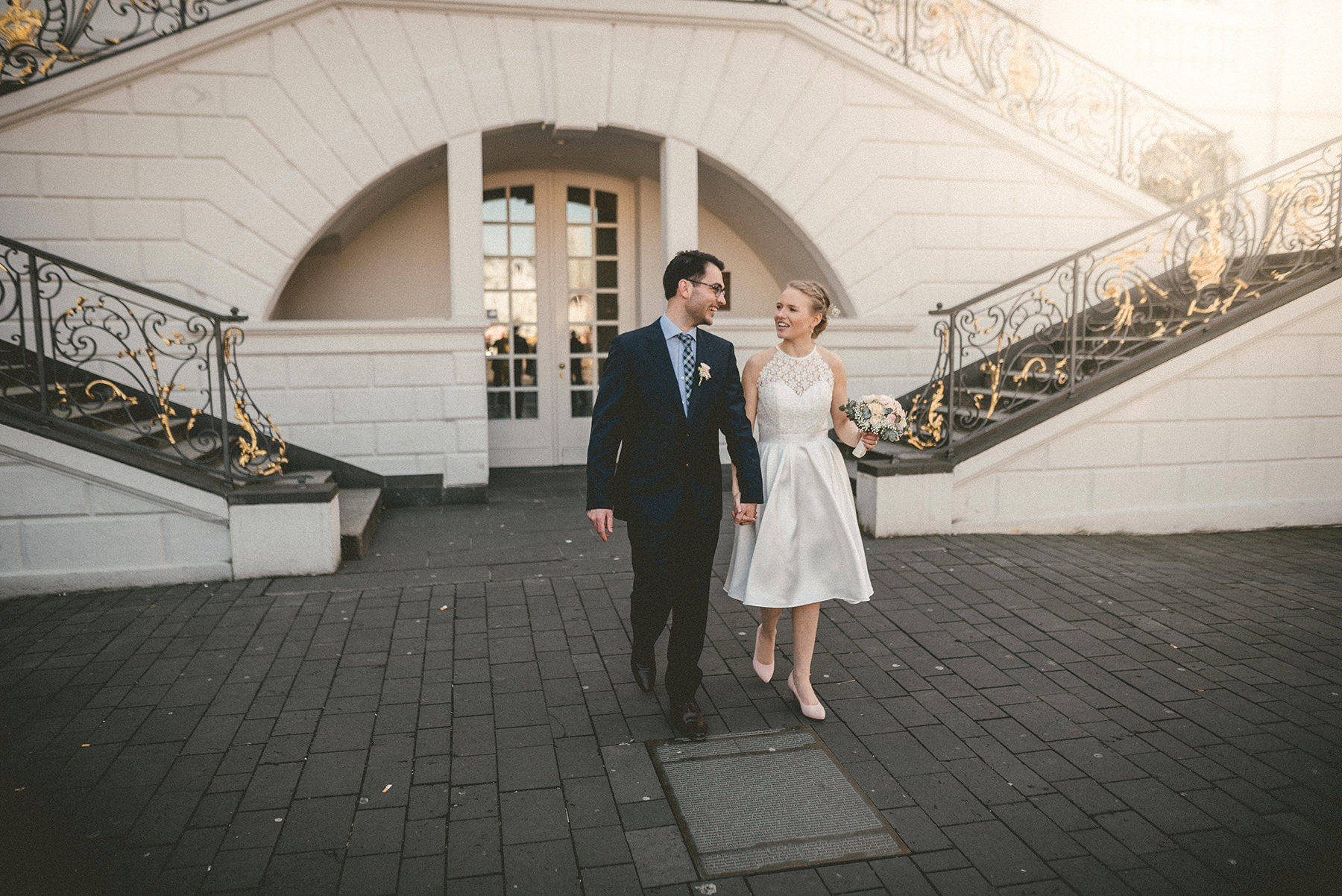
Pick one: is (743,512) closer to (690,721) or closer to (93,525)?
(690,721)

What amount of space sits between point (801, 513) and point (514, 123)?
627 centimetres

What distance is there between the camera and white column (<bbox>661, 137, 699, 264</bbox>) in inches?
365

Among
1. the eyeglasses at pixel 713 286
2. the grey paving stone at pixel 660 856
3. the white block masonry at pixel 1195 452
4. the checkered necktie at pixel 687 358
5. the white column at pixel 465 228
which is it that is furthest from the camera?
the white column at pixel 465 228

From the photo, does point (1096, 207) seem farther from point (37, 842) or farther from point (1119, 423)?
point (37, 842)

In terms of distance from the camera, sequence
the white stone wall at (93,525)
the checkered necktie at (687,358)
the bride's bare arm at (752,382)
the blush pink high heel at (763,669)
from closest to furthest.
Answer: the checkered necktie at (687,358) → the bride's bare arm at (752,382) → the blush pink high heel at (763,669) → the white stone wall at (93,525)

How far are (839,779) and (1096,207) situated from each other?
28.7ft

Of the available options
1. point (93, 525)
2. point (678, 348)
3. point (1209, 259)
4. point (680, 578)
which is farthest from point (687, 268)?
point (1209, 259)

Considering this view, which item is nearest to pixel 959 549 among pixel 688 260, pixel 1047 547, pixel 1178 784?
pixel 1047 547

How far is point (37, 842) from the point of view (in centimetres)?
319

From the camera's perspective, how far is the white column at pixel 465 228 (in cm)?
873

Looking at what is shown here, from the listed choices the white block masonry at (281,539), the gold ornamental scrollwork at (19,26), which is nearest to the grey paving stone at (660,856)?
the white block masonry at (281,539)

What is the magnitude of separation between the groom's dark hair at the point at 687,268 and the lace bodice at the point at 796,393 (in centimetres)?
60

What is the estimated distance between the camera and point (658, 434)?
3.93 metres

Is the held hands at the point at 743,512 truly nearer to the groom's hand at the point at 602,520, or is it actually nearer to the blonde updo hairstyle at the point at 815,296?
the groom's hand at the point at 602,520
